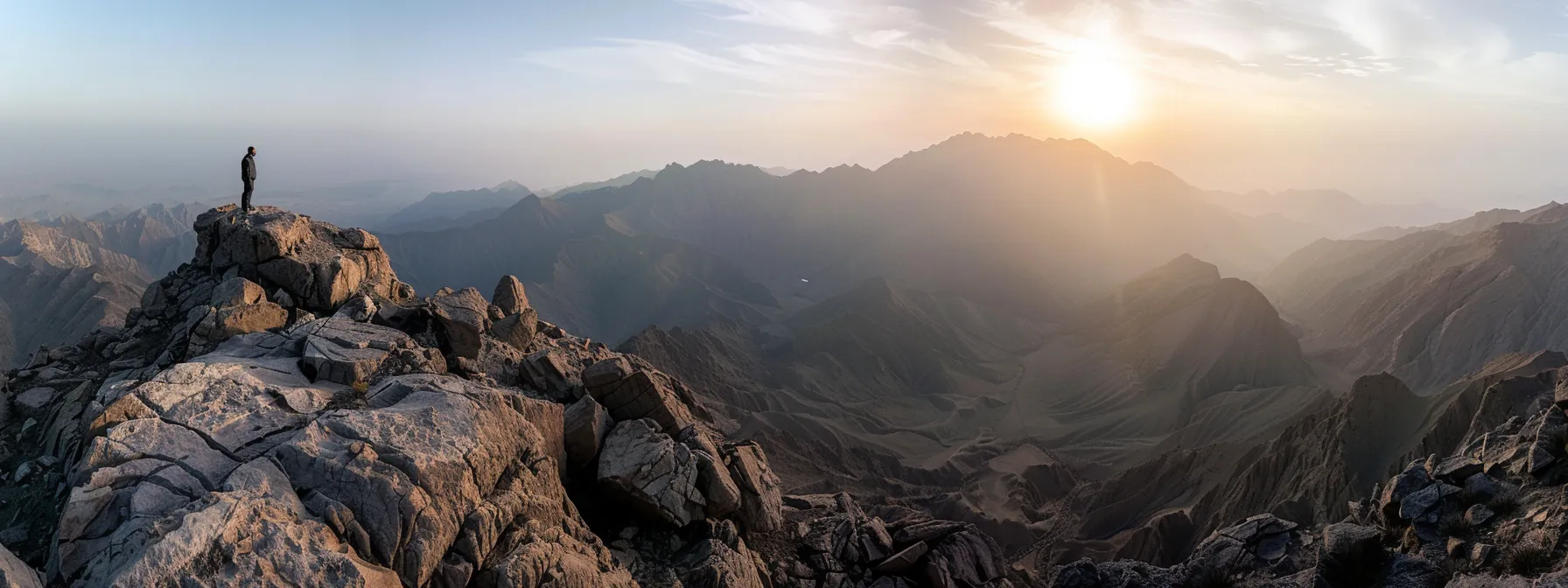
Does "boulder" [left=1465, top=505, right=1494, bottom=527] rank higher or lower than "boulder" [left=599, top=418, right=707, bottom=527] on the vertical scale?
higher

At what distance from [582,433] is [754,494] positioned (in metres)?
5.00

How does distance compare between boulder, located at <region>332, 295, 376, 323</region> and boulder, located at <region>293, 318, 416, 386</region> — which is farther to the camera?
boulder, located at <region>332, 295, 376, 323</region>

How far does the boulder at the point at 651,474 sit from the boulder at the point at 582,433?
0.30 meters

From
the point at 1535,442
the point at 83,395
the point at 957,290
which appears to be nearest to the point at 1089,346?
the point at 957,290

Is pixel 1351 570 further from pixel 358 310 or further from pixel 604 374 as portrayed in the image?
pixel 358 310

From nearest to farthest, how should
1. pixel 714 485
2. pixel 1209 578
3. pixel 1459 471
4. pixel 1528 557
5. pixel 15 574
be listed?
pixel 15 574 < pixel 1528 557 < pixel 1459 471 < pixel 1209 578 < pixel 714 485

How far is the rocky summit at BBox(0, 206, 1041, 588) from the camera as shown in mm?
10672

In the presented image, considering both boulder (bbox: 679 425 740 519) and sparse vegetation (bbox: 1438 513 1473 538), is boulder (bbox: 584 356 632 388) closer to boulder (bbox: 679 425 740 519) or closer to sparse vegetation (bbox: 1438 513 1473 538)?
boulder (bbox: 679 425 740 519)

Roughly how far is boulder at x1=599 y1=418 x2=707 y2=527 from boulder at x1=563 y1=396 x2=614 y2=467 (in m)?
0.30

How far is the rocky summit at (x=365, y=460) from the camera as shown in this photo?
10672 mm

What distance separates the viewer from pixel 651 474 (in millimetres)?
17438

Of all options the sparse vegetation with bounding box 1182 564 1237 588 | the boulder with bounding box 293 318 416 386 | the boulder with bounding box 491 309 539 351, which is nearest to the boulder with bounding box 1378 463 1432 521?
the sparse vegetation with bounding box 1182 564 1237 588

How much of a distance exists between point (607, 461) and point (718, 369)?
75.5 m

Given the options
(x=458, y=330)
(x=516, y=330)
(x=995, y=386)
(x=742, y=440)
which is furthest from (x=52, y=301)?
(x=995, y=386)
